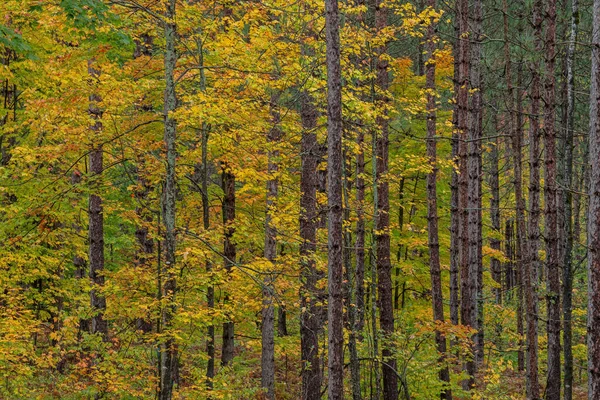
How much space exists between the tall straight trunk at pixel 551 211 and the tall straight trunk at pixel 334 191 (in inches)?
195

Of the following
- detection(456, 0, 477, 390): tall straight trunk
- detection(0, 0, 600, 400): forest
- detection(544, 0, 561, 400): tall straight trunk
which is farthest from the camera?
detection(456, 0, 477, 390): tall straight trunk

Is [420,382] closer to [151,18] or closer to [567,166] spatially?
[567,166]

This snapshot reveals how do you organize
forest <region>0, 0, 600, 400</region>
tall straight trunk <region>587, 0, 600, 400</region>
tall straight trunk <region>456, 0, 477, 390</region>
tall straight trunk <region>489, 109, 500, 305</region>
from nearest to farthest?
tall straight trunk <region>587, 0, 600, 400</region> < forest <region>0, 0, 600, 400</region> < tall straight trunk <region>456, 0, 477, 390</region> < tall straight trunk <region>489, 109, 500, 305</region>

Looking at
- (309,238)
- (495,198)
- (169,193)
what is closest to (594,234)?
(309,238)

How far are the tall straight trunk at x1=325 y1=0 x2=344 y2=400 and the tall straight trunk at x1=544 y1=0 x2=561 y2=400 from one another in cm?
496

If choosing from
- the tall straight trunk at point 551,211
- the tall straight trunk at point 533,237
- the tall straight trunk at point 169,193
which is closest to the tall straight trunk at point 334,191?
the tall straight trunk at point 169,193

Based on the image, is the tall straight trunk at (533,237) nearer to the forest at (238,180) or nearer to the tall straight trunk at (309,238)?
the forest at (238,180)

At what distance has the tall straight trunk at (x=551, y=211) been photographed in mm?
10938

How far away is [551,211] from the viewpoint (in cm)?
1140

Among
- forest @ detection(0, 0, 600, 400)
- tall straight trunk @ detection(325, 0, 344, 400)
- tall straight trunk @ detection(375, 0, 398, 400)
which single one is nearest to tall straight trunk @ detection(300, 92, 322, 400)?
forest @ detection(0, 0, 600, 400)

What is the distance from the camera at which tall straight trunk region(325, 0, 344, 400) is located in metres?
8.44

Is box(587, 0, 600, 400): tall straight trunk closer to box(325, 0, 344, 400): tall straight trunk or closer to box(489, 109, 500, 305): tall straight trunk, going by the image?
→ box(325, 0, 344, 400): tall straight trunk

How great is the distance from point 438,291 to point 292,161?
5.97m

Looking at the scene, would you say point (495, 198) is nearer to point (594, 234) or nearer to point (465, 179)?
point (465, 179)
